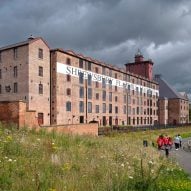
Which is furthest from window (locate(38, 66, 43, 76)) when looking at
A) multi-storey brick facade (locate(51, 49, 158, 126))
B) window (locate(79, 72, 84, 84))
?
window (locate(79, 72, 84, 84))

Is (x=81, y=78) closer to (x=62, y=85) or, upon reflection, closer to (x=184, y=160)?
(x=62, y=85)

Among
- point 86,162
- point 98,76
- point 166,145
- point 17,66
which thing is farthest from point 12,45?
point 86,162

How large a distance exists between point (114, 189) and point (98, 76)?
51290 millimetres

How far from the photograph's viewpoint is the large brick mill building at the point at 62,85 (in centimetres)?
4341

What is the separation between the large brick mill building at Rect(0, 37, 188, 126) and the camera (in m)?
43.4

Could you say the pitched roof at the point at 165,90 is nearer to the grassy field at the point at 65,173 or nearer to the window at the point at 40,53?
the window at the point at 40,53

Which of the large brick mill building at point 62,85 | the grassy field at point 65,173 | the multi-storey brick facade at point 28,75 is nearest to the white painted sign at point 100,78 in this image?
the large brick mill building at point 62,85

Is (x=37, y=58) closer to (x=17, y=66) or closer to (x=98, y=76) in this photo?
(x=17, y=66)

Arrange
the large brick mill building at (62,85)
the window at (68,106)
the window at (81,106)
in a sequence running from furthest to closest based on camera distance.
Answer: the window at (81,106)
the window at (68,106)
the large brick mill building at (62,85)

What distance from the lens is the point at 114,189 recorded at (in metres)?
8.51

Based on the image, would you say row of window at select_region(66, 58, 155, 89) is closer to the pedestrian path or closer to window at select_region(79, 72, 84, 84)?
window at select_region(79, 72, 84, 84)

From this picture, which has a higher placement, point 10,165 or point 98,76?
point 98,76

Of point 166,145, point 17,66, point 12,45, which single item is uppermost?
point 12,45

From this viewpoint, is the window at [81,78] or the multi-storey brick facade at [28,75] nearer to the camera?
the multi-storey brick facade at [28,75]
